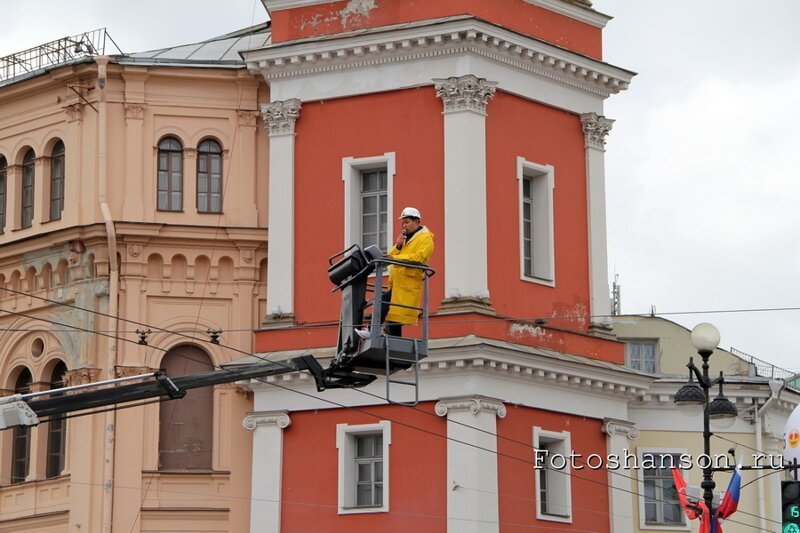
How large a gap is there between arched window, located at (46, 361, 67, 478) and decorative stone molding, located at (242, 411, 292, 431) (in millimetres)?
3778

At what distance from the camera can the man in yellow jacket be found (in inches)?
770

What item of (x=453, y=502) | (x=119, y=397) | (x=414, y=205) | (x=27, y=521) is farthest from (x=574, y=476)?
(x=119, y=397)

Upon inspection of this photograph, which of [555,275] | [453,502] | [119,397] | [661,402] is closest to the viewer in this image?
[119,397]

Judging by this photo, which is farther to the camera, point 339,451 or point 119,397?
point 339,451

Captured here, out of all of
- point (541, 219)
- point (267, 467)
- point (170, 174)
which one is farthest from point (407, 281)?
point (170, 174)

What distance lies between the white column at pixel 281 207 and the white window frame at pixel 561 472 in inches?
200

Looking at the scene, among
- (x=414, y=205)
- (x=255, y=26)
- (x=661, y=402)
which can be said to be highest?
(x=255, y=26)

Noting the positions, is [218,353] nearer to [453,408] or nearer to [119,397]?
[453,408]

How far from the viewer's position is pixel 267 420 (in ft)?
109

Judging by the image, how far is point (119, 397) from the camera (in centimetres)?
1862

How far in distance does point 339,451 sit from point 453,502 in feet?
8.19

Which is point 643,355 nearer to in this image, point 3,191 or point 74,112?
point 74,112

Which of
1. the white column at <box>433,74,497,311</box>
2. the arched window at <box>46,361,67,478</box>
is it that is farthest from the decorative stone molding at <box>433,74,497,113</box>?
the arched window at <box>46,361,67,478</box>

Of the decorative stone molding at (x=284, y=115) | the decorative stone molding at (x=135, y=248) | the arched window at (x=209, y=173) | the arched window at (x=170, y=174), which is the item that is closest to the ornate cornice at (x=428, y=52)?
the decorative stone molding at (x=284, y=115)
